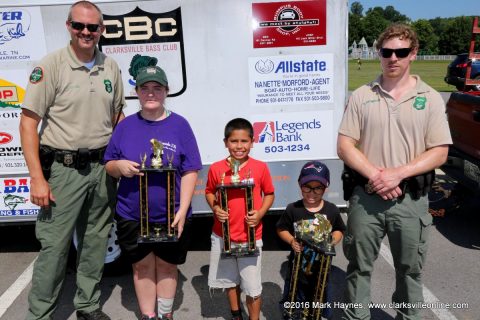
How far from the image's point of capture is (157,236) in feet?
8.53

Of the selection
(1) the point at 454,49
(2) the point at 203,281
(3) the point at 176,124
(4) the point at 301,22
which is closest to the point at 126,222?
(3) the point at 176,124

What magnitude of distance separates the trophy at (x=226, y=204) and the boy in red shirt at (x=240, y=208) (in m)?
0.04

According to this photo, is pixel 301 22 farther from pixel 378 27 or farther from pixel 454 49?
pixel 378 27

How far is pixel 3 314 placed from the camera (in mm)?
3330

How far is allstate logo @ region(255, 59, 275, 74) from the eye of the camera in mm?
3527

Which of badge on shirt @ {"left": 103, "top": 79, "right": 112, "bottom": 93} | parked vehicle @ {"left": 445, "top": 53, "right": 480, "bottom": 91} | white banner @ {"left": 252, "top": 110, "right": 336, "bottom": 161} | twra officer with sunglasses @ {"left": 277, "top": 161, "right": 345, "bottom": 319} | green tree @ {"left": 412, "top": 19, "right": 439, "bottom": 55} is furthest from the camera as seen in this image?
green tree @ {"left": 412, "top": 19, "right": 439, "bottom": 55}

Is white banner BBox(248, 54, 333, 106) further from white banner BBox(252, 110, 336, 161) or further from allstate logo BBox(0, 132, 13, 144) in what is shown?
allstate logo BBox(0, 132, 13, 144)

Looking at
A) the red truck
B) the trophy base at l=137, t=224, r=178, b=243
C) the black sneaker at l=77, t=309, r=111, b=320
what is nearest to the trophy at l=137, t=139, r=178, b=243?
the trophy base at l=137, t=224, r=178, b=243

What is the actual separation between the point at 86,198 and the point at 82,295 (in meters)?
0.75

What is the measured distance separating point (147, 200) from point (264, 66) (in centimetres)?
161

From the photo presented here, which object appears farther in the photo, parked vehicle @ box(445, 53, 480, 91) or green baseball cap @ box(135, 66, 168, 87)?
parked vehicle @ box(445, 53, 480, 91)

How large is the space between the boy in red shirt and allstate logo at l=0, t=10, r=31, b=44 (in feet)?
6.54

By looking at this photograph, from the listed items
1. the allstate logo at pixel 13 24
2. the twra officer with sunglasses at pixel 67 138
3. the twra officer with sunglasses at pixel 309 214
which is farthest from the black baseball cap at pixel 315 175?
the allstate logo at pixel 13 24

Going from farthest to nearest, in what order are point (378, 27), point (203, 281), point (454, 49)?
point (378, 27), point (454, 49), point (203, 281)
